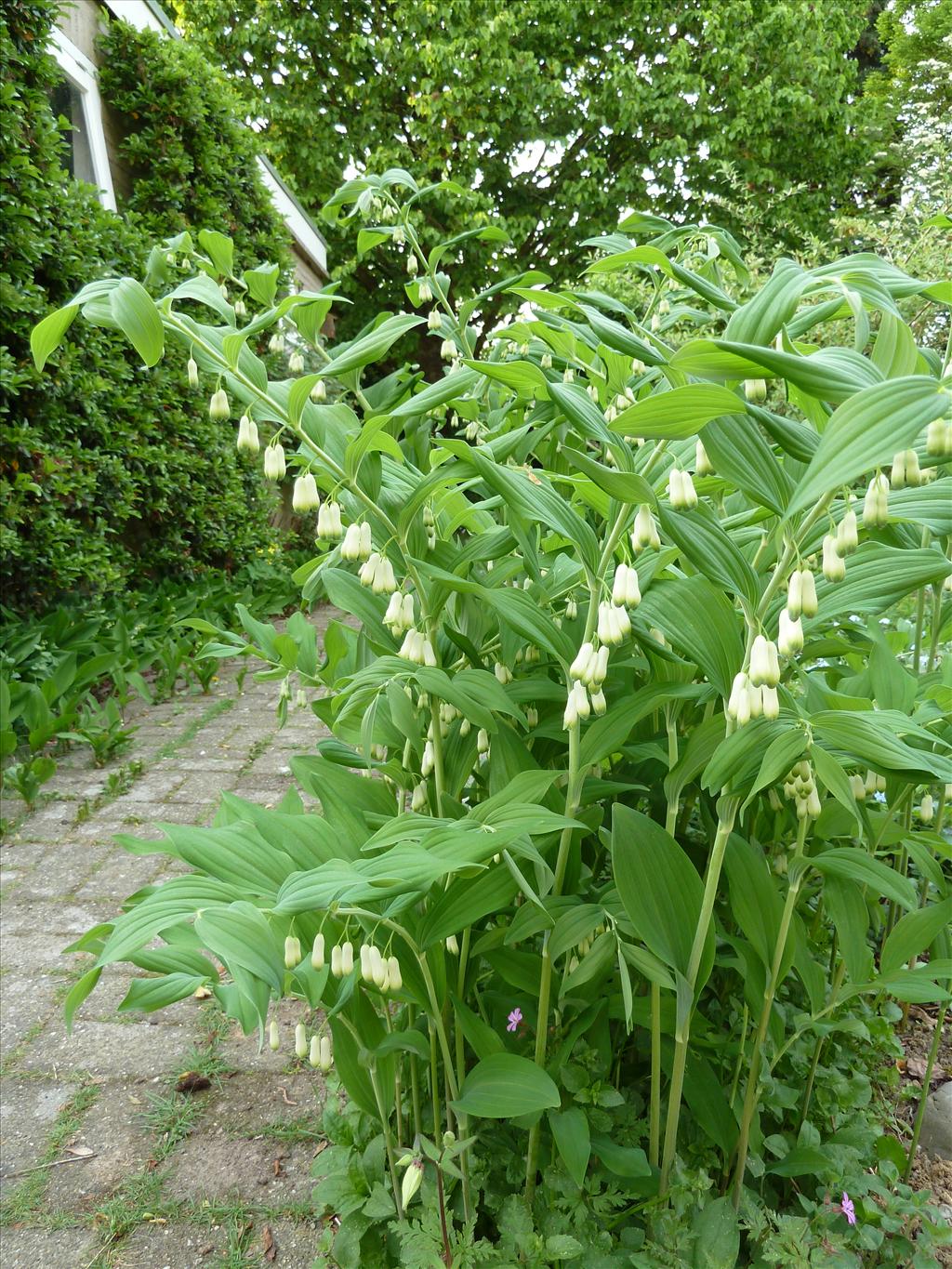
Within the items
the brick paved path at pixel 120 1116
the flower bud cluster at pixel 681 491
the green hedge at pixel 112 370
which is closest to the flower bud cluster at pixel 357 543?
the flower bud cluster at pixel 681 491

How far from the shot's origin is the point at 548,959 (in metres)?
1.31

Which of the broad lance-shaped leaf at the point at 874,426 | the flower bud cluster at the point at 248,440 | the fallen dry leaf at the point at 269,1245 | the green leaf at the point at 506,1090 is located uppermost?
the flower bud cluster at the point at 248,440

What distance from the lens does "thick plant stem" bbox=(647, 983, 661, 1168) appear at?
1.37 meters

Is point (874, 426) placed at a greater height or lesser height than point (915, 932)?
greater

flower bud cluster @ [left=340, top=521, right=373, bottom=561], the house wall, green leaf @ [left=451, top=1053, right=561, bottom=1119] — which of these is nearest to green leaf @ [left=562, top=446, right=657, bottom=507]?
flower bud cluster @ [left=340, top=521, right=373, bottom=561]

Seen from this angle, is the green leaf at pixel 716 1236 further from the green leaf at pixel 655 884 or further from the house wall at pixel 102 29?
the house wall at pixel 102 29

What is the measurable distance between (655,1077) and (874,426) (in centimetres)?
111

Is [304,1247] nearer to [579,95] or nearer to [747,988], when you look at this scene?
[747,988]

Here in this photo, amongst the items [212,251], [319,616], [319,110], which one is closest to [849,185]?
[319,110]

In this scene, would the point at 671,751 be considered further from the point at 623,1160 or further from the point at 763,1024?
the point at 623,1160

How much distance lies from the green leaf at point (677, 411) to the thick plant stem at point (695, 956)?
540 mm

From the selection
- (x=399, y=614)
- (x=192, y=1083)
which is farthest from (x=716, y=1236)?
(x=192, y=1083)

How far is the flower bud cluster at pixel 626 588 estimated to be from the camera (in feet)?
3.37

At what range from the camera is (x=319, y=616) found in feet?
26.1
